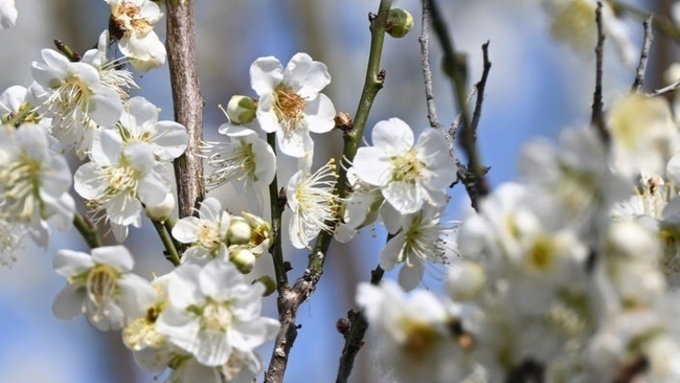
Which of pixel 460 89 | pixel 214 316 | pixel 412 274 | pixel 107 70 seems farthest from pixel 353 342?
pixel 107 70

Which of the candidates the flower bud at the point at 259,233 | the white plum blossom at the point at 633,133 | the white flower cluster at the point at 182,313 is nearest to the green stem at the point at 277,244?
the flower bud at the point at 259,233

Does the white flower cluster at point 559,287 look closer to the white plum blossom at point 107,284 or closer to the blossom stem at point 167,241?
the white plum blossom at point 107,284

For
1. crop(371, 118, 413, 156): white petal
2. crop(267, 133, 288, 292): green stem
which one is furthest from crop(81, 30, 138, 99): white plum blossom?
crop(371, 118, 413, 156): white petal

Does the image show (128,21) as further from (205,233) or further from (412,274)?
(412,274)

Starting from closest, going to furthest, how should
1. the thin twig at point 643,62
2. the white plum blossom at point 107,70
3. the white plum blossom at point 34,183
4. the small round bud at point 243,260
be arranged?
the white plum blossom at point 34,183
the thin twig at point 643,62
the small round bud at point 243,260
the white plum blossom at point 107,70

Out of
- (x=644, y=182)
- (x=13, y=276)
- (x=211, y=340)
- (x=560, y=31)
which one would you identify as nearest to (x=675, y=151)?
(x=644, y=182)

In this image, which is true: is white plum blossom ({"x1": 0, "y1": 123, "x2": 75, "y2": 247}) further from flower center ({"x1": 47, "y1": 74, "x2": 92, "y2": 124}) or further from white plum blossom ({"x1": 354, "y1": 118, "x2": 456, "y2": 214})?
white plum blossom ({"x1": 354, "y1": 118, "x2": 456, "y2": 214})
